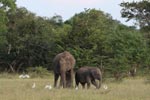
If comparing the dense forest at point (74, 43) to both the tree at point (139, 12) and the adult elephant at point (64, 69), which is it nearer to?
the adult elephant at point (64, 69)

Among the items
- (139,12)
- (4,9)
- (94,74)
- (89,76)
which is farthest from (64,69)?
(4,9)

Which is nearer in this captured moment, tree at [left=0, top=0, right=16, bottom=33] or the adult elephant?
the adult elephant

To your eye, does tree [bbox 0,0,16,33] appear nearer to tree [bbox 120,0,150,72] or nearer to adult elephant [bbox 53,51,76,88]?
adult elephant [bbox 53,51,76,88]

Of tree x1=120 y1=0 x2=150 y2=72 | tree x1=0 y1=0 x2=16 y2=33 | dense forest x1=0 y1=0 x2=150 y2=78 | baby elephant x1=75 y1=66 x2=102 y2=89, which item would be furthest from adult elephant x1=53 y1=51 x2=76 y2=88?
tree x1=0 y1=0 x2=16 y2=33

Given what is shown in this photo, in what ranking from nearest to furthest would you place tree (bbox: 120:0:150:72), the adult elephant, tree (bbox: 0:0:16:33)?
tree (bbox: 120:0:150:72)
the adult elephant
tree (bbox: 0:0:16:33)

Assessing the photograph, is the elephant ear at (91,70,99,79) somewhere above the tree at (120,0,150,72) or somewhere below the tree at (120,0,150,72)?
below

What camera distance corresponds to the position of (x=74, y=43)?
44719 millimetres

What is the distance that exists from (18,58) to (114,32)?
40.2ft

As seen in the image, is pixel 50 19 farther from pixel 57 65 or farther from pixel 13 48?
pixel 57 65

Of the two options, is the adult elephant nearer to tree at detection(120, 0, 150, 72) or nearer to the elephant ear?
the elephant ear

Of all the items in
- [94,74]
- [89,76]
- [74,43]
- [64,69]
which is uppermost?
[74,43]

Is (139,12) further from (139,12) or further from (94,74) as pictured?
(94,74)

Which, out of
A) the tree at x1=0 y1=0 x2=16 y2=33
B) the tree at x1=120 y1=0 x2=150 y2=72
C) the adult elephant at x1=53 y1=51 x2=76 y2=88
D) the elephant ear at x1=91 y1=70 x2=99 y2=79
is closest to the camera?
the tree at x1=120 y1=0 x2=150 y2=72

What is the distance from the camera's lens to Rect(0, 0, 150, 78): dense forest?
40.3 meters
